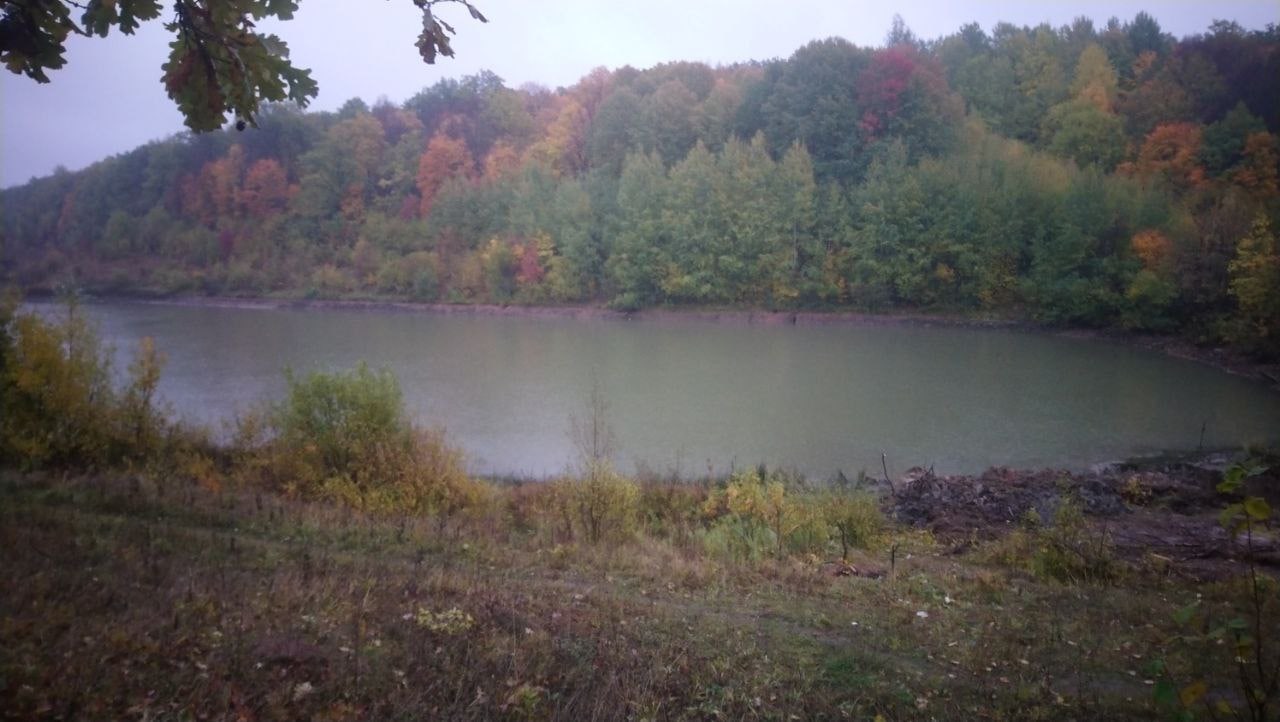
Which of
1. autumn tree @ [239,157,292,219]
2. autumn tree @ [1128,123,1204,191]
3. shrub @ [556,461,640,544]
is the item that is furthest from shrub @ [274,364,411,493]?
autumn tree @ [239,157,292,219]

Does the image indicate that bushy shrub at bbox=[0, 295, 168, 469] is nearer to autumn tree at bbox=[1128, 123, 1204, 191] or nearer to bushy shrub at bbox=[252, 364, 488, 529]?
bushy shrub at bbox=[252, 364, 488, 529]

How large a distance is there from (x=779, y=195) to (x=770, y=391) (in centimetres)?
2742

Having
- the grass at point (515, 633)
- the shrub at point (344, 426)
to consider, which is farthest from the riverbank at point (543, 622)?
the shrub at point (344, 426)

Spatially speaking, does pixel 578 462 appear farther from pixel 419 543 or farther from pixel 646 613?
pixel 646 613

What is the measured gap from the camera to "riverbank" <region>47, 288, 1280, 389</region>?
1185 inches

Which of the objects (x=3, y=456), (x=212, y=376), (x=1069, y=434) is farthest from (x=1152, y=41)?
(x=3, y=456)

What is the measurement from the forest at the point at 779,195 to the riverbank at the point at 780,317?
0.83m

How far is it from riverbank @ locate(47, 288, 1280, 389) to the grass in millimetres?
26567

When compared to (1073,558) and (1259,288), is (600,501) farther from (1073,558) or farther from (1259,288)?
(1259,288)

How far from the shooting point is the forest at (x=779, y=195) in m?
38.5

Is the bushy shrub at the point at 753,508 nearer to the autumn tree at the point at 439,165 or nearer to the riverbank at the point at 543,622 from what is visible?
the riverbank at the point at 543,622

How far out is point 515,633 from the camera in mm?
4641

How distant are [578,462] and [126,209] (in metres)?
52.0

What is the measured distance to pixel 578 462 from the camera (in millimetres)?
16812
